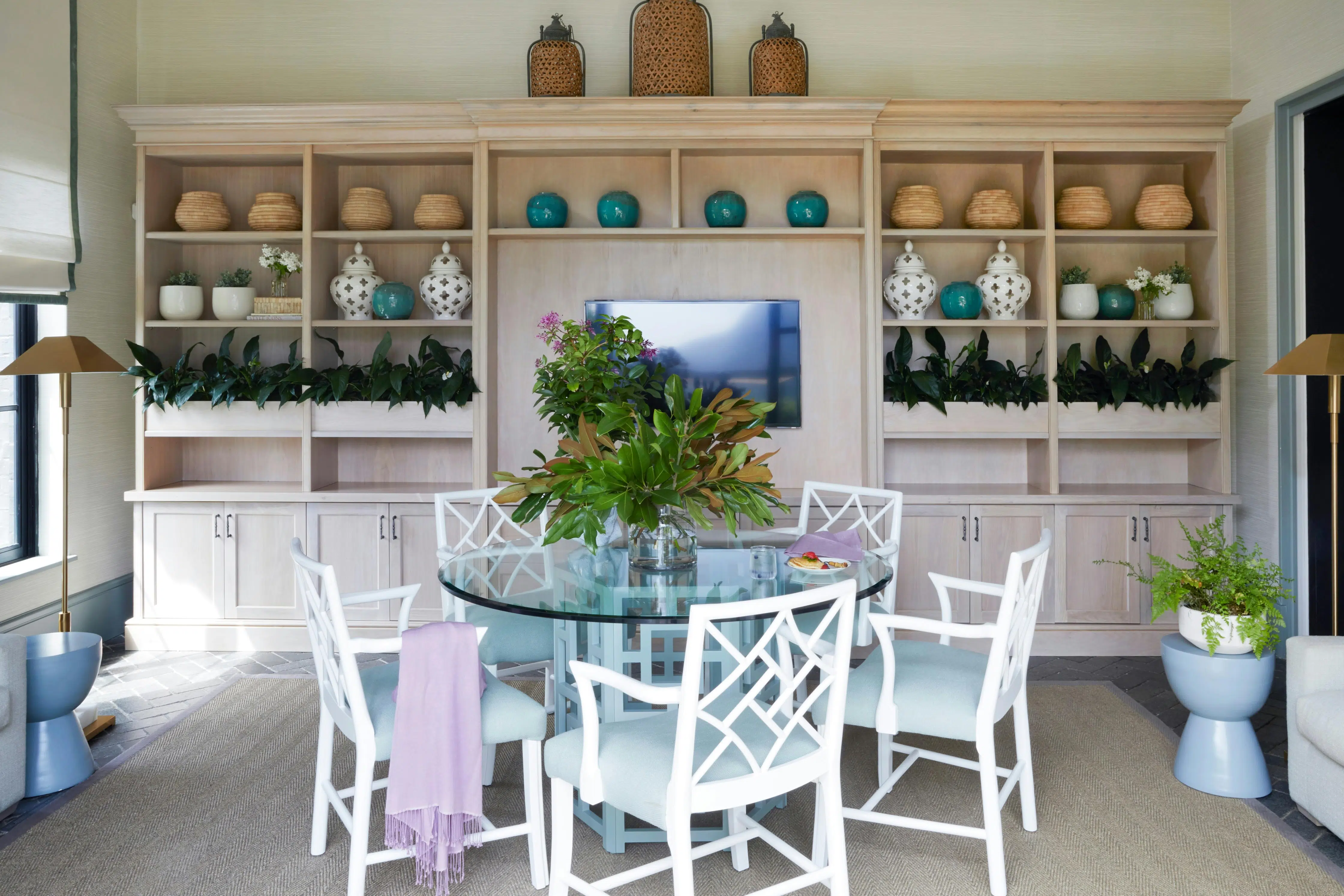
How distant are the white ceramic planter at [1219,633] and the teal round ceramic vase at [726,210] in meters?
2.66

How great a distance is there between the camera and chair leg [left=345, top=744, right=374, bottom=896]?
2.25m

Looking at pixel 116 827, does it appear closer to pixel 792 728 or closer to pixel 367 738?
pixel 367 738

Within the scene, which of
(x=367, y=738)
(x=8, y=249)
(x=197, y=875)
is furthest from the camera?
(x=8, y=249)

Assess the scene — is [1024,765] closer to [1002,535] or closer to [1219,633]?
[1219,633]

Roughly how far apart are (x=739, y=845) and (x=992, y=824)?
666mm

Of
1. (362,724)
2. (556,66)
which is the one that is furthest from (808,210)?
(362,724)

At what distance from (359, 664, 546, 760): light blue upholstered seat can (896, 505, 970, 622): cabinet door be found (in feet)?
8.24

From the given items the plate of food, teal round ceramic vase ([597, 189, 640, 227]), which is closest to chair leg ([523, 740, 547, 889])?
the plate of food

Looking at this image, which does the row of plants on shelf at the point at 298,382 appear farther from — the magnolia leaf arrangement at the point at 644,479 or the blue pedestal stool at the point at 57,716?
the magnolia leaf arrangement at the point at 644,479

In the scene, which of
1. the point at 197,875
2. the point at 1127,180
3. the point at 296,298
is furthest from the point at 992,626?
the point at 296,298

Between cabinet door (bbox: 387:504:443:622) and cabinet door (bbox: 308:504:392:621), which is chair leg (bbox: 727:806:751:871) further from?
cabinet door (bbox: 308:504:392:621)

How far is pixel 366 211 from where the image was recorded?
466cm

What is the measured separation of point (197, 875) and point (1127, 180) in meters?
5.09

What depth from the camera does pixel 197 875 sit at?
8.09ft
